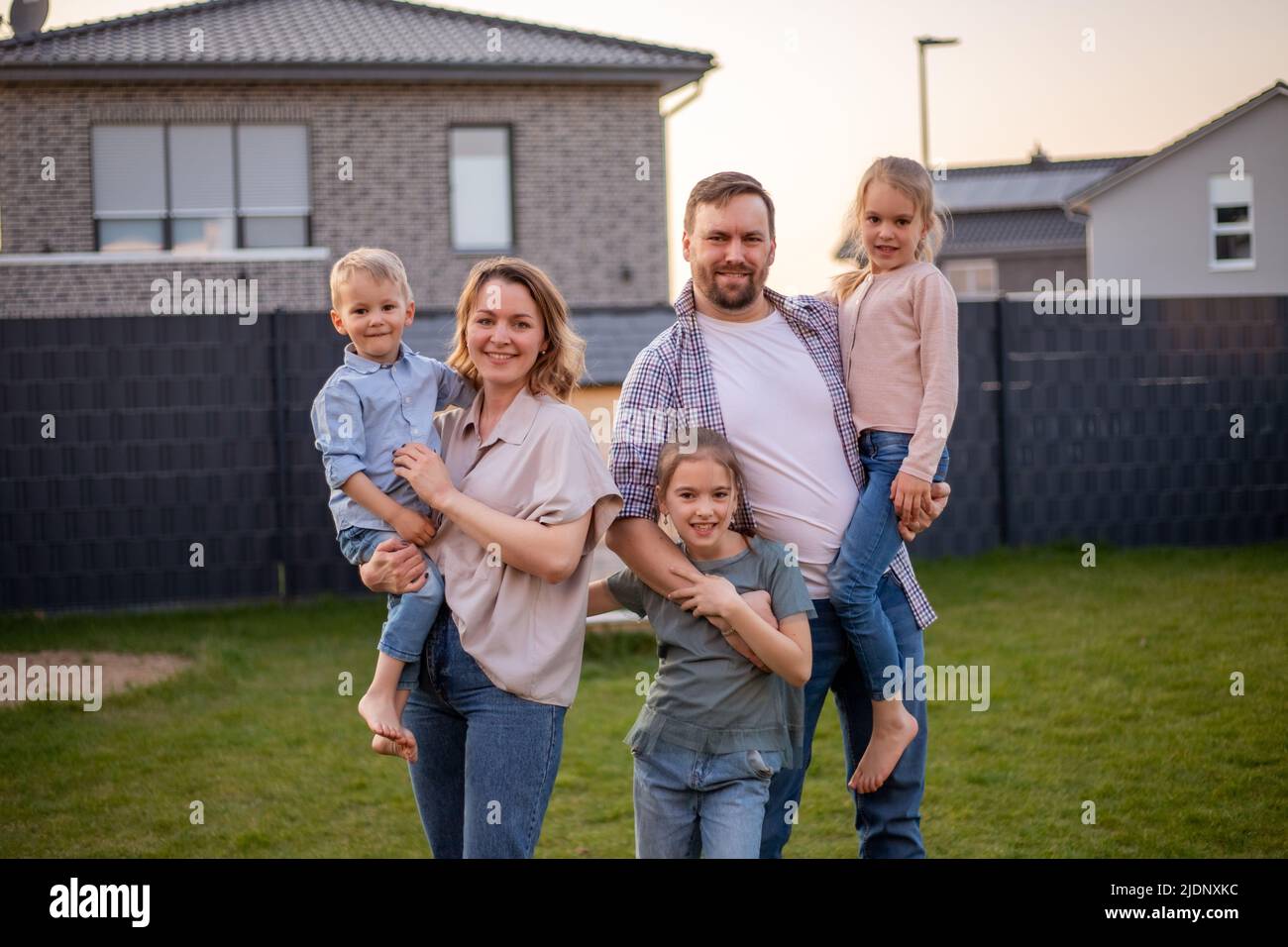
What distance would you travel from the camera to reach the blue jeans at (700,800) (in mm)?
2994

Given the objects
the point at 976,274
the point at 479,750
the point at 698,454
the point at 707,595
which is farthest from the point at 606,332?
the point at 976,274

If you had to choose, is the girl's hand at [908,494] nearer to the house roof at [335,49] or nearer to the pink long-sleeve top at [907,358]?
the pink long-sleeve top at [907,358]

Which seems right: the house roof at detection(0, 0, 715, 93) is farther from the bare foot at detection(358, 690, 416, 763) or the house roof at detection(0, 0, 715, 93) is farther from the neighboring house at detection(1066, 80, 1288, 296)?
the bare foot at detection(358, 690, 416, 763)

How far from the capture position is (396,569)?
9.58 feet

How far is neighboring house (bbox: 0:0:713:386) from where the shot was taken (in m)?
15.3

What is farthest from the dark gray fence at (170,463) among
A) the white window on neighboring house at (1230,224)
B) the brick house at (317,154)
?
the white window on neighboring house at (1230,224)

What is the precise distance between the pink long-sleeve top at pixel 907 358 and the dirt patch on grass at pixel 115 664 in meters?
5.53

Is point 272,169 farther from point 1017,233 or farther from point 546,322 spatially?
point 1017,233

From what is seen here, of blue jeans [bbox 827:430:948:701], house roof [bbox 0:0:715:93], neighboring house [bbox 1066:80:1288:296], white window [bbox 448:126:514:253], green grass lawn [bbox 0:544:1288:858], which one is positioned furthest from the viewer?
neighboring house [bbox 1066:80:1288:296]

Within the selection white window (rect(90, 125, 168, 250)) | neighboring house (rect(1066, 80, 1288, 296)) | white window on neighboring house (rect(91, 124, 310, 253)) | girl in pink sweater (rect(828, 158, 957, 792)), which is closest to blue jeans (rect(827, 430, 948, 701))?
girl in pink sweater (rect(828, 158, 957, 792))

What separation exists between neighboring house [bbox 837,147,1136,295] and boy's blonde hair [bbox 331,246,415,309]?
1458 inches

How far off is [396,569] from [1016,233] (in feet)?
132
